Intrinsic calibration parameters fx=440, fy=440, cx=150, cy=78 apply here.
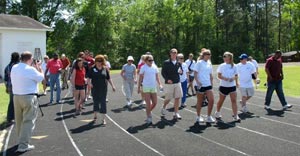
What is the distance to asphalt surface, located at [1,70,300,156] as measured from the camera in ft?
28.5

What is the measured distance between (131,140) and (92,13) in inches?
2058

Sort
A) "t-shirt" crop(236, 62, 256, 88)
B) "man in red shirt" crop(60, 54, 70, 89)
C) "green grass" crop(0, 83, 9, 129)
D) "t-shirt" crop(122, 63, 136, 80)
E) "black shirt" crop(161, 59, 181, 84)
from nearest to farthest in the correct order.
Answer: "black shirt" crop(161, 59, 181, 84), "green grass" crop(0, 83, 9, 129), "t-shirt" crop(236, 62, 256, 88), "t-shirt" crop(122, 63, 136, 80), "man in red shirt" crop(60, 54, 70, 89)

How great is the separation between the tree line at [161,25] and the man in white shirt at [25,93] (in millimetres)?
48808

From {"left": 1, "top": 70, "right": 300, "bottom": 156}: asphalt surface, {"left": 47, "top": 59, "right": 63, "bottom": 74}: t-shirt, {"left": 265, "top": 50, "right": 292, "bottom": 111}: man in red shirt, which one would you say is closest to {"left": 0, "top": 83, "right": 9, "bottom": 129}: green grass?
{"left": 1, "top": 70, "right": 300, "bottom": 156}: asphalt surface

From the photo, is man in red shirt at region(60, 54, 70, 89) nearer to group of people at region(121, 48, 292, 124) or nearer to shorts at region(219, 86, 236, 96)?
group of people at region(121, 48, 292, 124)

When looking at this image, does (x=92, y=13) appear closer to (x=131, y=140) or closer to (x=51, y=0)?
(x=51, y=0)

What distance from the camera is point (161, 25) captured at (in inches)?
2756

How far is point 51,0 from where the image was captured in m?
58.0

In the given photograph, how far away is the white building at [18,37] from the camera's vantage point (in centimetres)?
3341

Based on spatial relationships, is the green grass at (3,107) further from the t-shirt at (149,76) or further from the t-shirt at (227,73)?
the t-shirt at (227,73)

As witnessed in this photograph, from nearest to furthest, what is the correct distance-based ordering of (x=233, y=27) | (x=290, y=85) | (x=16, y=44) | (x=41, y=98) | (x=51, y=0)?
(x=41, y=98) → (x=290, y=85) → (x=16, y=44) → (x=51, y=0) → (x=233, y=27)

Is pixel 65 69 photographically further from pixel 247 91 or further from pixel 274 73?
pixel 274 73

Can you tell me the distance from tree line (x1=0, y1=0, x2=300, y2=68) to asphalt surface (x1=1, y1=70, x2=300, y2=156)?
44.0m

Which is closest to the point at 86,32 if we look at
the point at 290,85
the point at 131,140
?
the point at 290,85
